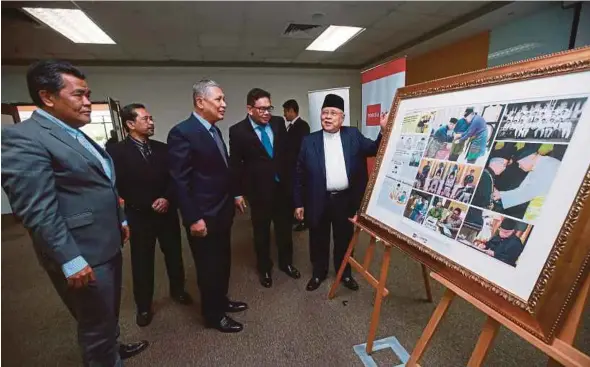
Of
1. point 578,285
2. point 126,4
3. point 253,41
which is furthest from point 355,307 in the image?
point 253,41

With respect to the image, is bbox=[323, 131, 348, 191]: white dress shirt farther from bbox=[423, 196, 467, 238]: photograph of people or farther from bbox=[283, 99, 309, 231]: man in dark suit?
bbox=[423, 196, 467, 238]: photograph of people

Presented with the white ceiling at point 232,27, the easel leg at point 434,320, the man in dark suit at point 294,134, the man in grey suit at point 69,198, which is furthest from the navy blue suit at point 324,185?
the white ceiling at point 232,27

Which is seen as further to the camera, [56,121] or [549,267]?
[56,121]

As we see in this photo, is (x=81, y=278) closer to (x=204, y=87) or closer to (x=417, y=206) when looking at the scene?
(x=204, y=87)

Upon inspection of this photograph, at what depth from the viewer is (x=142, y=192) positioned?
1.85 metres

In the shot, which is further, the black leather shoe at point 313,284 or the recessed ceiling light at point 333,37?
the recessed ceiling light at point 333,37

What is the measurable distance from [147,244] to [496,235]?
194 cm

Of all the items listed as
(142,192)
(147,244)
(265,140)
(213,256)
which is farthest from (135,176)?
(265,140)

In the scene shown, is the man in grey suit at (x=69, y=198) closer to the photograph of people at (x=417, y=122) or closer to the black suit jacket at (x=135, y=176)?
the black suit jacket at (x=135, y=176)

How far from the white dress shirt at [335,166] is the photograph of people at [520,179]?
1156mm

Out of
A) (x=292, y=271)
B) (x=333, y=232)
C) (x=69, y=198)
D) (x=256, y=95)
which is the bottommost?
(x=292, y=271)

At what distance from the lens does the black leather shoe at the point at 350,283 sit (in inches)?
91.1

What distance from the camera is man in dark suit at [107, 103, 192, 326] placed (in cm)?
184

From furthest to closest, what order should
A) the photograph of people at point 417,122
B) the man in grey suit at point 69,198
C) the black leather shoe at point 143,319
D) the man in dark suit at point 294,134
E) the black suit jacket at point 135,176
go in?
the man in dark suit at point 294,134, the black leather shoe at point 143,319, the black suit jacket at point 135,176, the photograph of people at point 417,122, the man in grey suit at point 69,198
